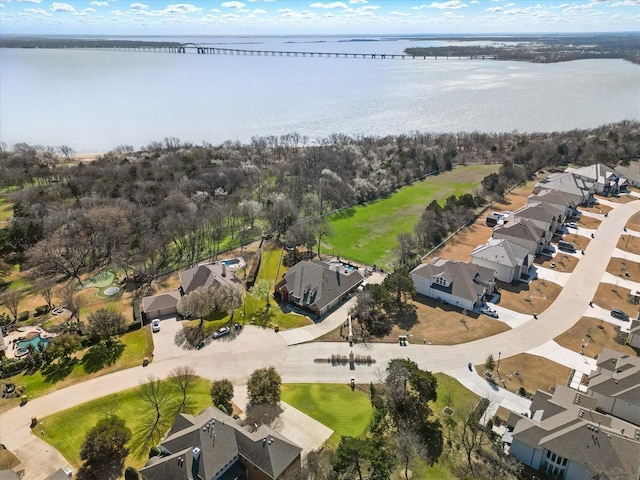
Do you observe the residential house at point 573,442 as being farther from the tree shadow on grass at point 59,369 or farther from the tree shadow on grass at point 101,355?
the tree shadow on grass at point 59,369

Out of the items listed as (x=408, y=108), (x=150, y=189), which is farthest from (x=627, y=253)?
(x=408, y=108)

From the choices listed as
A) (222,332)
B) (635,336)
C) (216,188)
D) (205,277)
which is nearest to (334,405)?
(222,332)

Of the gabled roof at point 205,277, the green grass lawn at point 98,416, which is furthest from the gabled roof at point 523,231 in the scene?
the green grass lawn at point 98,416

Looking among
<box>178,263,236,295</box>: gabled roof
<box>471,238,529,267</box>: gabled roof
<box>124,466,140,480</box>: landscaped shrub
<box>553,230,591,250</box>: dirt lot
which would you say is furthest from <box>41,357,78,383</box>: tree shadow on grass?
<box>553,230,591,250</box>: dirt lot

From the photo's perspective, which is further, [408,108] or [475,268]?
[408,108]

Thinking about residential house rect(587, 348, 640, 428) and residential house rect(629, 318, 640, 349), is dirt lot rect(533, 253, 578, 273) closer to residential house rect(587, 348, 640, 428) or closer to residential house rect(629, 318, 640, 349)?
residential house rect(629, 318, 640, 349)

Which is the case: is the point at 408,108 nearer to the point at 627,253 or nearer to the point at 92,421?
the point at 627,253
